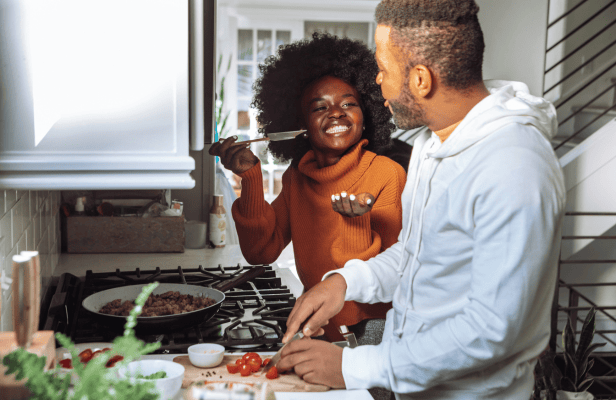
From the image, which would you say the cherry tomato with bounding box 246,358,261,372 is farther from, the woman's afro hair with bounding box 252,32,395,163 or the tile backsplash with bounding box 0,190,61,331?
the woman's afro hair with bounding box 252,32,395,163

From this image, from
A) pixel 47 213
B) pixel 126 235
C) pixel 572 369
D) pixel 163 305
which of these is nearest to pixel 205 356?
pixel 163 305

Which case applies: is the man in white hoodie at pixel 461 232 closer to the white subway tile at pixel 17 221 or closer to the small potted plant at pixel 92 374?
the small potted plant at pixel 92 374

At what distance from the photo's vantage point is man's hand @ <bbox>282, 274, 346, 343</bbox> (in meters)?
1.25

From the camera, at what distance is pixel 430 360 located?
981mm

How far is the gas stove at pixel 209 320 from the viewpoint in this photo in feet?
4.66

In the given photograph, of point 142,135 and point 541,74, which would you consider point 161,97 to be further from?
point 541,74

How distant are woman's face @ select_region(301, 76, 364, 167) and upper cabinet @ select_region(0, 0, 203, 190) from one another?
917 mm

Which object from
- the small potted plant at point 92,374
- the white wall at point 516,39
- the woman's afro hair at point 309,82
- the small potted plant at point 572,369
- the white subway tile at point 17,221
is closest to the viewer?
the small potted plant at point 92,374

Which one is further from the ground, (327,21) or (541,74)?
(327,21)

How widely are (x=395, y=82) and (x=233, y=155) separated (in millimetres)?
775

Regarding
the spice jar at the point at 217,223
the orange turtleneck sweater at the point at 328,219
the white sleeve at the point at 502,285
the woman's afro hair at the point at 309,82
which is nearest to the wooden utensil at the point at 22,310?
the white sleeve at the point at 502,285

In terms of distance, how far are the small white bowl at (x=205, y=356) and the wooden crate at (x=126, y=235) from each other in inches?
55.7

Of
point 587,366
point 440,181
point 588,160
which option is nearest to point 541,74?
point 588,160

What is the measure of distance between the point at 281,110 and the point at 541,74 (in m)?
1.64
